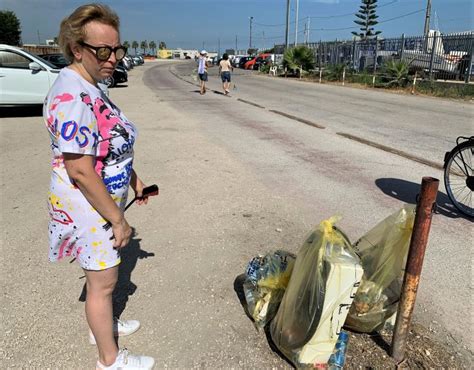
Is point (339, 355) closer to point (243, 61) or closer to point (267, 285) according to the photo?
point (267, 285)

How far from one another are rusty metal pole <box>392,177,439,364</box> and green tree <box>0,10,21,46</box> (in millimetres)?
67861

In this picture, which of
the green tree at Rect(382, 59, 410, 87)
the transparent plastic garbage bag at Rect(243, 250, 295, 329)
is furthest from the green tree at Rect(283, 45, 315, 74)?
the transparent plastic garbage bag at Rect(243, 250, 295, 329)

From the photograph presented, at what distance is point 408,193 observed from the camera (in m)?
5.21

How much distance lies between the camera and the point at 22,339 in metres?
2.53

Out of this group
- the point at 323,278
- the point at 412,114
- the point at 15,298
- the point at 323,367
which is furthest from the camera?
the point at 412,114

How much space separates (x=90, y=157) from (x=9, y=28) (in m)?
72.5

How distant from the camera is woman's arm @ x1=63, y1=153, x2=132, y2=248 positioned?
179cm

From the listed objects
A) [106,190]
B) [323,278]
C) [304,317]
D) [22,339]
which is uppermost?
[106,190]

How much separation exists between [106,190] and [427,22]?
143ft

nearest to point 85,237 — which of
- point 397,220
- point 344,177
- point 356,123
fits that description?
point 397,220

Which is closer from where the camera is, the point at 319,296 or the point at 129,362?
the point at 319,296

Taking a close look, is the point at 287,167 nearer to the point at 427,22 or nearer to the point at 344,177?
the point at 344,177

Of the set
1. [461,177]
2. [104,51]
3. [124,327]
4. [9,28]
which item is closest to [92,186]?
[104,51]

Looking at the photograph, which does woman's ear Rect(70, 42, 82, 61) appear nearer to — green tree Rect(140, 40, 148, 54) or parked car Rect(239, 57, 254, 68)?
parked car Rect(239, 57, 254, 68)
